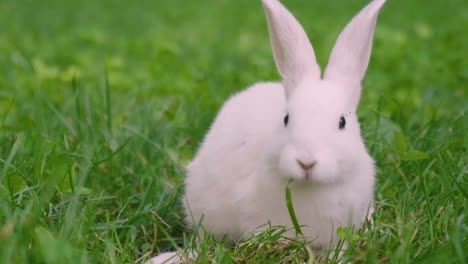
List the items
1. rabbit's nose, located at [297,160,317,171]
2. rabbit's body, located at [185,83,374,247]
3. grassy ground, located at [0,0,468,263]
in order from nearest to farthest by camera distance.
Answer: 1. rabbit's nose, located at [297,160,317,171]
2. grassy ground, located at [0,0,468,263]
3. rabbit's body, located at [185,83,374,247]

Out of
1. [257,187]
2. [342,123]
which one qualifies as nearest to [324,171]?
[342,123]

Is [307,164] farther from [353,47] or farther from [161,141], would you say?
[161,141]

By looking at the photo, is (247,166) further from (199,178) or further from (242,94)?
(242,94)

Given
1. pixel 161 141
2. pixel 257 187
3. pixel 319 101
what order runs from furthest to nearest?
pixel 161 141, pixel 257 187, pixel 319 101

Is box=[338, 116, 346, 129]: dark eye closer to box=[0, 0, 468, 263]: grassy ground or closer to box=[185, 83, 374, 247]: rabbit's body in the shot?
box=[185, 83, 374, 247]: rabbit's body

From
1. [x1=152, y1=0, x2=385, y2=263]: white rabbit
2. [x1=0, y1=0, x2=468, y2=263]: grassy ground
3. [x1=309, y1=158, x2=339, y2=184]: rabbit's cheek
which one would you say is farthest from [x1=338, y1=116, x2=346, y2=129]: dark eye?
[x1=0, y1=0, x2=468, y2=263]: grassy ground

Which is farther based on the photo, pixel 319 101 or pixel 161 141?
pixel 161 141

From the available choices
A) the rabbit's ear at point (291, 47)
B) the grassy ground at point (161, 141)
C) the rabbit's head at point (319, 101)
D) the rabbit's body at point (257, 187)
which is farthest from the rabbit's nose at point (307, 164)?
the rabbit's ear at point (291, 47)
